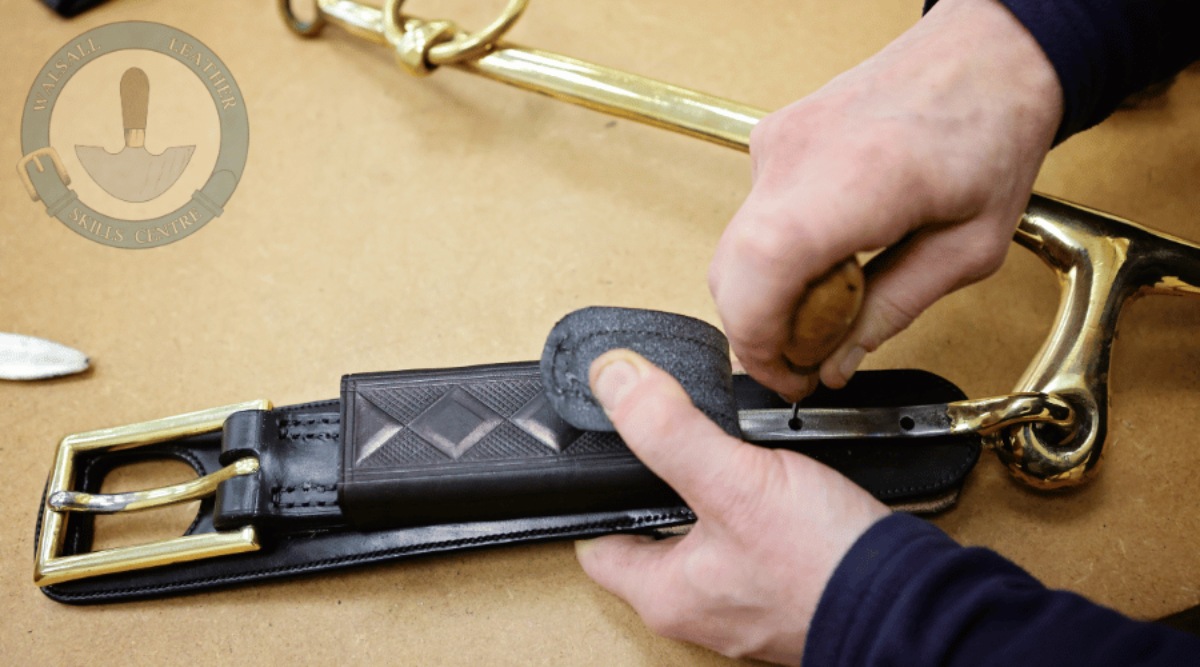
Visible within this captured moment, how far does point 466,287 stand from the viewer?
0.89m

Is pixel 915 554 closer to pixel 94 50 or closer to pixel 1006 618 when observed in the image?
pixel 1006 618

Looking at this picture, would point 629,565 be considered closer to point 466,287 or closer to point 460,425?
point 460,425

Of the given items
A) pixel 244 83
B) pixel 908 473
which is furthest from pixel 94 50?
pixel 908 473

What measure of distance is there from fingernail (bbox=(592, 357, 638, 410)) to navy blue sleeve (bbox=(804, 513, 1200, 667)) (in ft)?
0.60

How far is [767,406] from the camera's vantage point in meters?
0.75

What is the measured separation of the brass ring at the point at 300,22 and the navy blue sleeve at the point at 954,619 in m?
0.86

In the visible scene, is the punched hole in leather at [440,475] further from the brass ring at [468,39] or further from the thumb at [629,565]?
the brass ring at [468,39]

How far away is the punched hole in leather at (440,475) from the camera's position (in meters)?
0.70

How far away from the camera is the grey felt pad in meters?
0.65

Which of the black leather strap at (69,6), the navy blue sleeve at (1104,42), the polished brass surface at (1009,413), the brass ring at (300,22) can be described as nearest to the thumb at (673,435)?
the polished brass surface at (1009,413)

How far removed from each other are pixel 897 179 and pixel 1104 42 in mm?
231

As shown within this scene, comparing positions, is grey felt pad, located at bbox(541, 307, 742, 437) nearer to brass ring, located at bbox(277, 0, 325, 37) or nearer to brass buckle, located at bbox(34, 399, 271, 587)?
brass buckle, located at bbox(34, 399, 271, 587)

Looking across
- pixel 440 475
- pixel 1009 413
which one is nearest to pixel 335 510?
pixel 440 475

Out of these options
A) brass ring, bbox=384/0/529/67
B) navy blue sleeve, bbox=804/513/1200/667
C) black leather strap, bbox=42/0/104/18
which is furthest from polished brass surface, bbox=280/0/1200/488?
black leather strap, bbox=42/0/104/18
